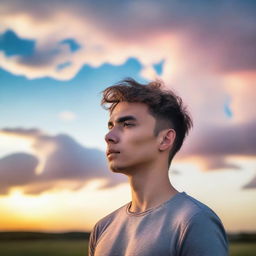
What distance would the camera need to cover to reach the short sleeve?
124 inches

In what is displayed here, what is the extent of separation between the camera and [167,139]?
3891 mm

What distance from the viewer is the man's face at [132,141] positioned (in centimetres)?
371

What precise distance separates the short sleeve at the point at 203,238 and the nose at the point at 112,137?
930 mm

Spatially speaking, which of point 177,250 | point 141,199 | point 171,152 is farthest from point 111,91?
point 177,250

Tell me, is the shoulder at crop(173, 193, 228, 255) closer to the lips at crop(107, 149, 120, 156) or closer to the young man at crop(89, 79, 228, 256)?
the young man at crop(89, 79, 228, 256)

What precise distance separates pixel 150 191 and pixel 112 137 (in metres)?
0.55

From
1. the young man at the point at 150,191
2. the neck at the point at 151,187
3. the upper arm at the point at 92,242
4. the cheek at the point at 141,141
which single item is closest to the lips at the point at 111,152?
the young man at the point at 150,191

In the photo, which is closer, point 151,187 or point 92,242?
point 151,187

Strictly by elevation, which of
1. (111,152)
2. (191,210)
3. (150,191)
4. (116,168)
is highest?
(111,152)

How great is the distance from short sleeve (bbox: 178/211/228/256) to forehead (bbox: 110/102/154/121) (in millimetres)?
1004

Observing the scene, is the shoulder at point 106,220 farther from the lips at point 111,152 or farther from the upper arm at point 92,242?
the lips at point 111,152

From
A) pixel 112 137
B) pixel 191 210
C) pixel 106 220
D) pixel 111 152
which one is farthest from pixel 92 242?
pixel 191 210

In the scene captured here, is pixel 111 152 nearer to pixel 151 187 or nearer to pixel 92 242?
pixel 151 187

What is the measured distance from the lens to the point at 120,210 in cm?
409
